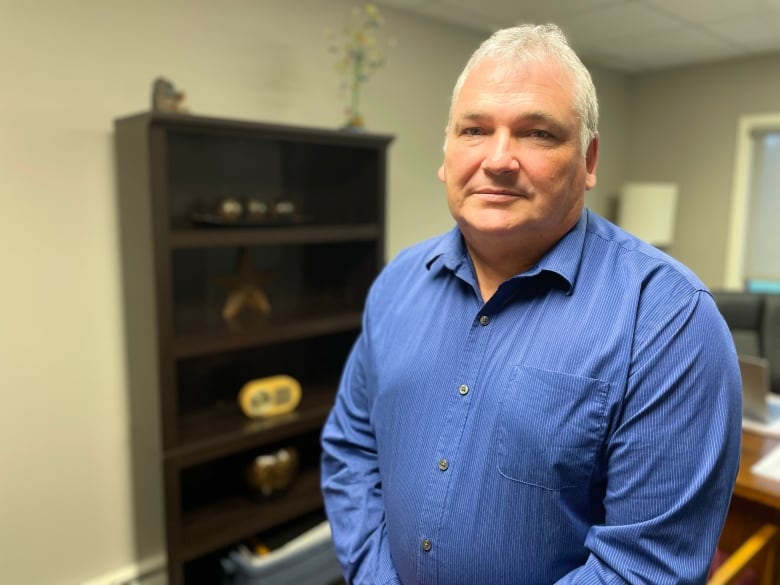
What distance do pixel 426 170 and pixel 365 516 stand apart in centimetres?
213

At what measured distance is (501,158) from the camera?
0.95m

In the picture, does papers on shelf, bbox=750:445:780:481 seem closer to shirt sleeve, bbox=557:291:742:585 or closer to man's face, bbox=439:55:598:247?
shirt sleeve, bbox=557:291:742:585

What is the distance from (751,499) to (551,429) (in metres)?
1.09

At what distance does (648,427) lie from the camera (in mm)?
865

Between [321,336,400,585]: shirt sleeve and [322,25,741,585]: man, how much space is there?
18 mm

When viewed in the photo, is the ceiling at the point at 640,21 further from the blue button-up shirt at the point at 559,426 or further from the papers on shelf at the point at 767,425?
the blue button-up shirt at the point at 559,426

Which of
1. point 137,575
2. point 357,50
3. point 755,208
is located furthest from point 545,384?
point 755,208

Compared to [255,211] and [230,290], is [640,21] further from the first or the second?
[230,290]

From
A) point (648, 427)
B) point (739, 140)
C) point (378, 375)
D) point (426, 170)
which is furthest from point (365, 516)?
point (739, 140)

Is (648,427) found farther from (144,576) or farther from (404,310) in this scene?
(144,576)

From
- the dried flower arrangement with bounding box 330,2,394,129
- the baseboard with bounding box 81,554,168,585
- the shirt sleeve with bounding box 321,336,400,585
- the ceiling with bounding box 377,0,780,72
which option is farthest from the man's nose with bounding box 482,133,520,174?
the ceiling with bounding box 377,0,780,72

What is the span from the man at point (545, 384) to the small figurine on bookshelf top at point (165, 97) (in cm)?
117

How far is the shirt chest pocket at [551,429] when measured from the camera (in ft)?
2.97

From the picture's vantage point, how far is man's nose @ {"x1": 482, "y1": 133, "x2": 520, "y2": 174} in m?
0.95
